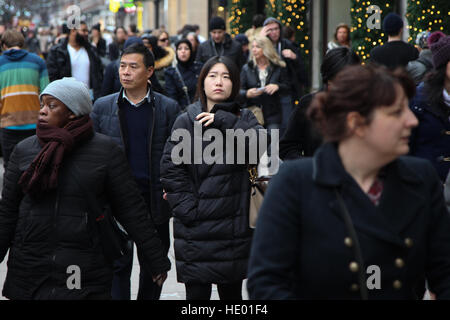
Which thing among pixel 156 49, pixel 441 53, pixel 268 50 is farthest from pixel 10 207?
pixel 156 49

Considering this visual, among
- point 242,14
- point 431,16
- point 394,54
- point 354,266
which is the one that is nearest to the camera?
point 354,266

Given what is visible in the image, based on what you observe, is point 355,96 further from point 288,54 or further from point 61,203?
point 288,54

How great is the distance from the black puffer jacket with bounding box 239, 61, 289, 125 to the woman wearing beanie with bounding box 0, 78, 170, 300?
6.51 m

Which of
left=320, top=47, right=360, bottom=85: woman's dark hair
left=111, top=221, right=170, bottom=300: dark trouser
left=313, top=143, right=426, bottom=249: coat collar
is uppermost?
left=320, top=47, right=360, bottom=85: woman's dark hair

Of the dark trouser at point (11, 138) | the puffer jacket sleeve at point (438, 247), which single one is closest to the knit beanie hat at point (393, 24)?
the dark trouser at point (11, 138)

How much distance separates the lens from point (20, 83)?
9.11 meters

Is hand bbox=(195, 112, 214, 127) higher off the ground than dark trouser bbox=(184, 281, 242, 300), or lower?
higher

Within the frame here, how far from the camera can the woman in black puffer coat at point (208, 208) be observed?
4898mm

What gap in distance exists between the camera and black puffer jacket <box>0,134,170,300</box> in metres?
4.09

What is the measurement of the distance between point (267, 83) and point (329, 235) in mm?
8154

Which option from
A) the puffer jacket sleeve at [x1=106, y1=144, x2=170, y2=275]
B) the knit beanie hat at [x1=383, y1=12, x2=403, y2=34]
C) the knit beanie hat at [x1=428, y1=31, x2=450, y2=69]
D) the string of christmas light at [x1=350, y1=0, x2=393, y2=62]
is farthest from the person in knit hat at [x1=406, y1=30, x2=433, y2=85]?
the string of christmas light at [x1=350, y1=0, x2=393, y2=62]

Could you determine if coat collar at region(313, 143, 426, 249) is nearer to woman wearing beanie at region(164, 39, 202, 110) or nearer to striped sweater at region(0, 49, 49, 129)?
striped sweater at region(0, 49, 49, 129)
